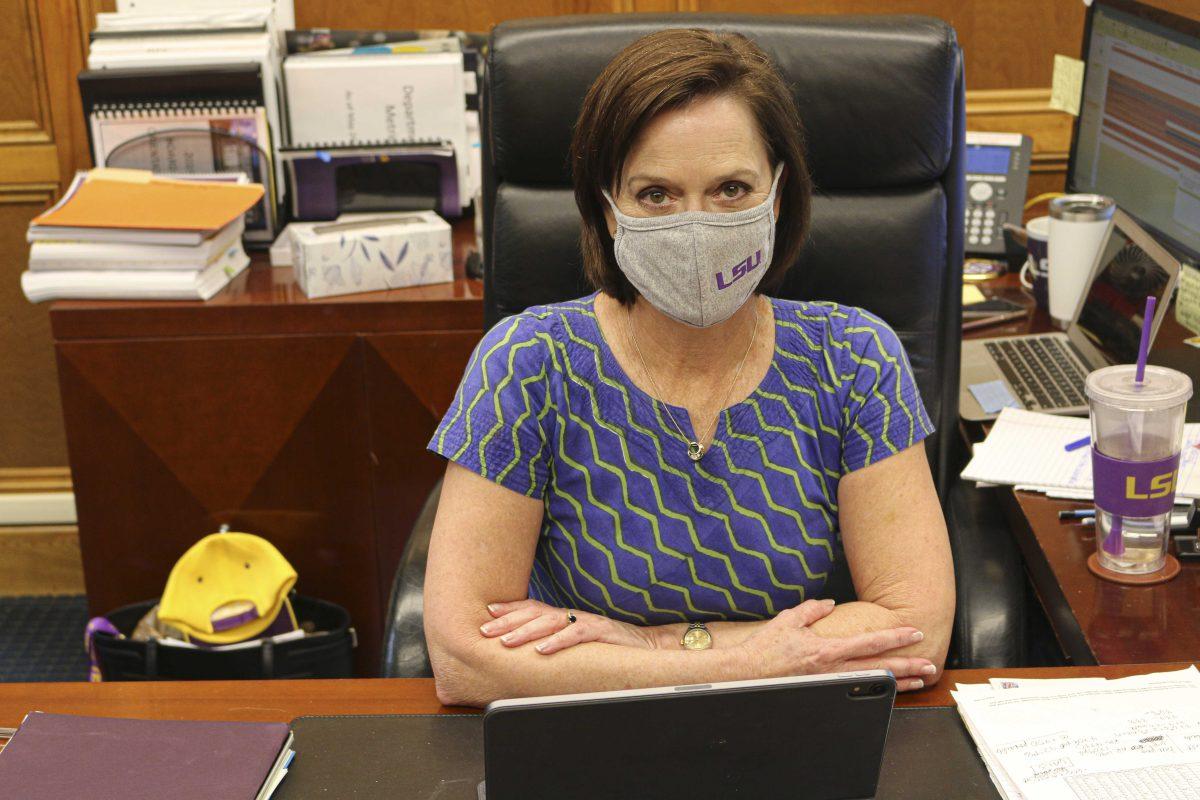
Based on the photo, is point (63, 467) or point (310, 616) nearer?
point (310, 616)

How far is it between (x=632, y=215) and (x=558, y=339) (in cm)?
15

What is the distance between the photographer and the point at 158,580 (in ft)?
7.76

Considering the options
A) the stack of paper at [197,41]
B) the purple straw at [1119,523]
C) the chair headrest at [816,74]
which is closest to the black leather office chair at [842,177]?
the chair headrest at [816,74]

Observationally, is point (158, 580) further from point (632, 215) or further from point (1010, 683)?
point (1010, 683)

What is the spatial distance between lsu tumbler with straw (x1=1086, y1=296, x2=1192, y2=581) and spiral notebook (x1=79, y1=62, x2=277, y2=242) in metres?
1.54

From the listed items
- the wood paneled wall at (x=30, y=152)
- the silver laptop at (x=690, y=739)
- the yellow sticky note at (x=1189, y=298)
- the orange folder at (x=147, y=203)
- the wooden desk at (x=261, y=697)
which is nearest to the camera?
the silver laptop at (x=690, y=739)

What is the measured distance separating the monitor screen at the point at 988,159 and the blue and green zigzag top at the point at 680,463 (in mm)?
1109

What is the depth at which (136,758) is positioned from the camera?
41.0 inches

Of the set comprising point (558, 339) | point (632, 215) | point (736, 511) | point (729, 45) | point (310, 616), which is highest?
point (729, 45)

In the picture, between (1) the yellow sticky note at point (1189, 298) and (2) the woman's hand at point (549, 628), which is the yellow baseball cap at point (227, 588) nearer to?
(2) the woman's hand at point (549, 628)

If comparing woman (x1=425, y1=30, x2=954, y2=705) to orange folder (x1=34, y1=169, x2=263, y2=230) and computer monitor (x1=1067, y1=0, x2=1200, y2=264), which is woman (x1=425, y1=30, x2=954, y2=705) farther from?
orange folder (x1=34, y1=169, x2=263, y2=230)

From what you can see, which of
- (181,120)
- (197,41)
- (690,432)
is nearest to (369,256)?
(181,120)

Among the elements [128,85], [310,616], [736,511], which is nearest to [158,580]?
[310,616]

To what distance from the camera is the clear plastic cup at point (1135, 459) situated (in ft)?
4.37
